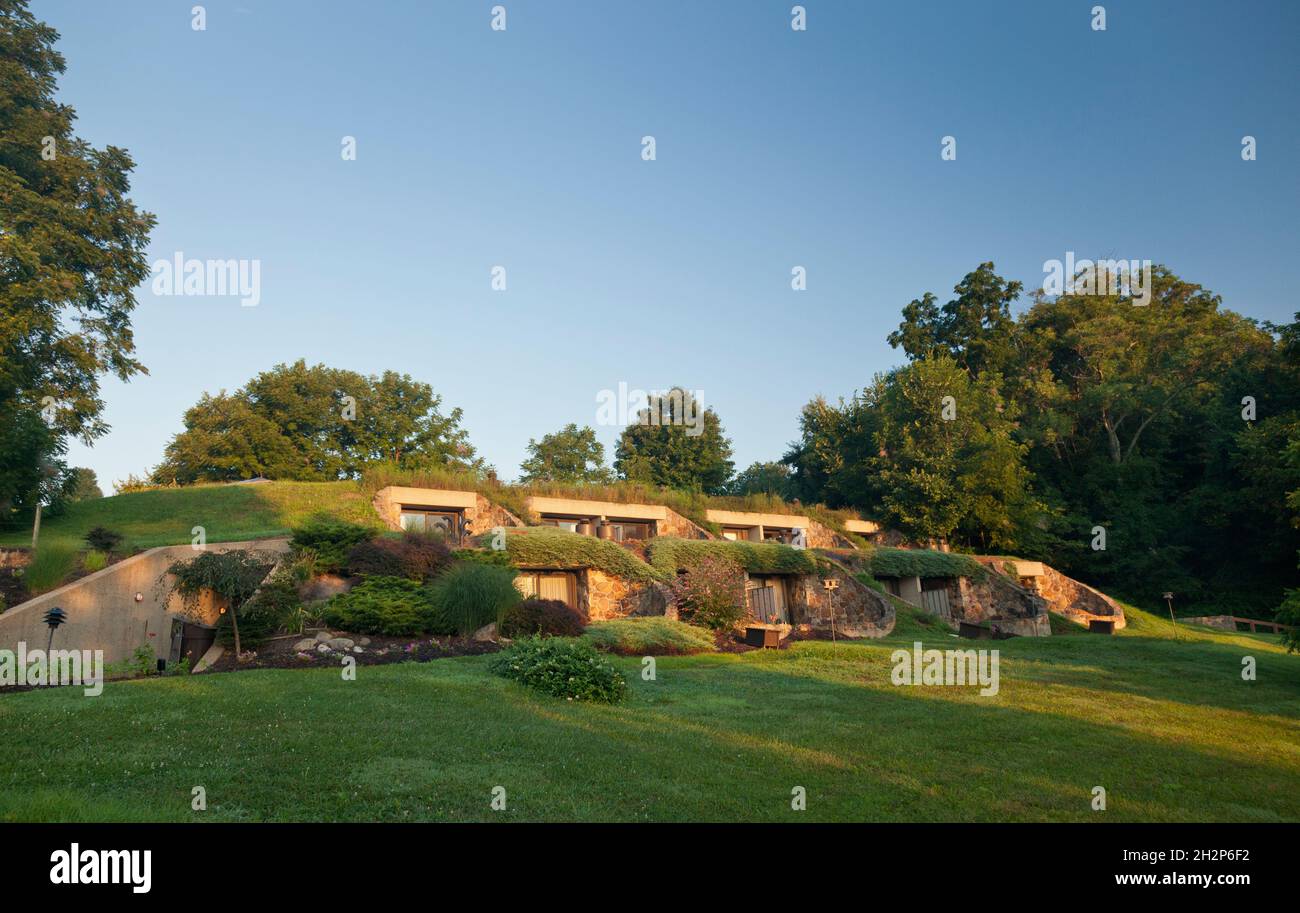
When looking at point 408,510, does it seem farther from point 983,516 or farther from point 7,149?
point 983,516

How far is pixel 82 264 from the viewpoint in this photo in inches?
1019

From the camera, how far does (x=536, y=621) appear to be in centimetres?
1606

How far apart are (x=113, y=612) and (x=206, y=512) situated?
8831 mm

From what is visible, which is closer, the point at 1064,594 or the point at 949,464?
the point at 1064,594

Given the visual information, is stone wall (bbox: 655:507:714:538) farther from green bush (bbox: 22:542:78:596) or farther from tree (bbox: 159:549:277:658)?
green bush (bbox: 22:542:78:596)

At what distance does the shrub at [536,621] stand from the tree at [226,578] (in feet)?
15.9

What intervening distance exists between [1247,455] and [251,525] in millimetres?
39954

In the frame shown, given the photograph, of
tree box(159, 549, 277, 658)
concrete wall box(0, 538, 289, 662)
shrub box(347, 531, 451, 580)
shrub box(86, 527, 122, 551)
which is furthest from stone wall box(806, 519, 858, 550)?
shrub box(86, 527, 122, 551)

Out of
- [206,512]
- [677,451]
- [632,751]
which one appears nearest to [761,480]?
[677,451]

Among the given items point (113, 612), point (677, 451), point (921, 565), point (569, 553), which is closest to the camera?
point (113, 612)

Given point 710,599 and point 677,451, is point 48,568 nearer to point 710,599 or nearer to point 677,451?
point 710,599

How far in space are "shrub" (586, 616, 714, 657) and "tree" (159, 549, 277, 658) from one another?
6.70 metres

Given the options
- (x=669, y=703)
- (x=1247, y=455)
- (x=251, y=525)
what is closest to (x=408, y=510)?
(x=251, y=525)

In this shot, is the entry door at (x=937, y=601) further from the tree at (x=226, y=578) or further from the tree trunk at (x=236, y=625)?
the tree trunk at (x=236, y=625)
